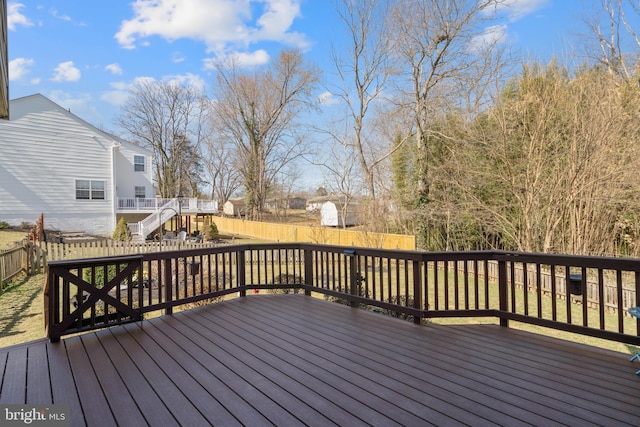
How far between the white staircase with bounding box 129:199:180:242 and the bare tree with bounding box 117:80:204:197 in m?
9.79

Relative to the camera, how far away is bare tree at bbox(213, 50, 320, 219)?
21531mm

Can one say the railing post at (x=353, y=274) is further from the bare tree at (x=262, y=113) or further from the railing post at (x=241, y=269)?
the bare tree at (x=262, y=113)

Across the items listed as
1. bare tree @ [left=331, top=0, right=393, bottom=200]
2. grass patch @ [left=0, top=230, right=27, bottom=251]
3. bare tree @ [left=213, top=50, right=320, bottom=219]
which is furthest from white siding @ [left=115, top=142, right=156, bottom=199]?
bare tree @ [left=331, top=0, right=393, bottom=200]

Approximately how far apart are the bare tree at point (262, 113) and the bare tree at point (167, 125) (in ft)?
11.4

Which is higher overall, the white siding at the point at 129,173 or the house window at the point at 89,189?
the white siding at the point at 129,173

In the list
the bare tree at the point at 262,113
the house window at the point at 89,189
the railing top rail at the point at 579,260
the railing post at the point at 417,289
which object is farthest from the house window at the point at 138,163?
the railing top rail at the point at 579,260

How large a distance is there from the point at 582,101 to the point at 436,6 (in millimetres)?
5902

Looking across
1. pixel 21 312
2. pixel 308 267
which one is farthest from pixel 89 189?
pixel 308 267

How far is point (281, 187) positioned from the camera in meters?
29.2

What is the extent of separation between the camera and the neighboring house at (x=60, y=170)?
14.1 metres

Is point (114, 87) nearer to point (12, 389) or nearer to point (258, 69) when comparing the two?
point (258, 69)

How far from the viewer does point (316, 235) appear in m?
13.3

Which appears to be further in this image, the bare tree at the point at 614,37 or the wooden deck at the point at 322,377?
the bare tree at the point at 614,37

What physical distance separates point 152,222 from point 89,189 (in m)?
3.33
